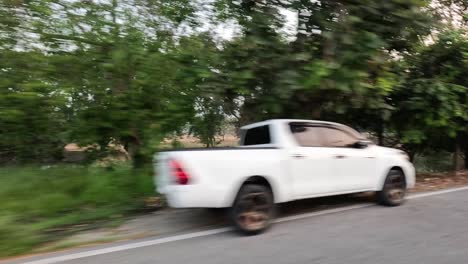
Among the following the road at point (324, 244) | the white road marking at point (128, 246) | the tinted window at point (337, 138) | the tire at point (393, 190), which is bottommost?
the road at point (324, 244)

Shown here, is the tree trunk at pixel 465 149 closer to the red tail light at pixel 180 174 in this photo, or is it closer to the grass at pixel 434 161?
the grass at pixel 434 161

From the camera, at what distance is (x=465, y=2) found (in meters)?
13.3

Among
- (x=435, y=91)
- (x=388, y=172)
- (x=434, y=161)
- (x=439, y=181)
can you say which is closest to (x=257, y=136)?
(x=388, y=172)

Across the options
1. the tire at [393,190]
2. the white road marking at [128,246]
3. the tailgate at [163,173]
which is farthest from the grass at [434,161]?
the tailgate at [163,173]

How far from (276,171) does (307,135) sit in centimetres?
108

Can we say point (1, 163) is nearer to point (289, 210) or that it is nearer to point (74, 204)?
point (74, 204)

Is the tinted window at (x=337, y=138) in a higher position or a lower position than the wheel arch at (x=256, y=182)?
higher

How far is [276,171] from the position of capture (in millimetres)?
6309

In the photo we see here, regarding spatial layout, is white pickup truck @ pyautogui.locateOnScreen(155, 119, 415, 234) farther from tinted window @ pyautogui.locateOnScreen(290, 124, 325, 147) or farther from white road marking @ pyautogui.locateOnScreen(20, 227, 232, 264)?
white road marking @ pyautogui.locateOnScreen(20, 227, 232, 264)

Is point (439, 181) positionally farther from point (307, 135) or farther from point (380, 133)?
point (307, 135)

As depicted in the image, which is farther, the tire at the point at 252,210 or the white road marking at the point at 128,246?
the tire at the point at 252,210

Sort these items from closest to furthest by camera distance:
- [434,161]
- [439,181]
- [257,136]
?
[257,136]
[439,181]
[434,161]

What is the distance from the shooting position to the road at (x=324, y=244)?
16.3ft

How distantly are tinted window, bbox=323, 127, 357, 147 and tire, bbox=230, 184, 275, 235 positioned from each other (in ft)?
5.43
